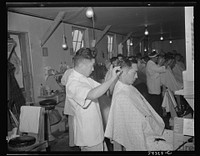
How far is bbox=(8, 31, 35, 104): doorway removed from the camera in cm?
152

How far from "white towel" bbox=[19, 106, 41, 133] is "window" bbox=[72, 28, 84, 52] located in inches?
20.2

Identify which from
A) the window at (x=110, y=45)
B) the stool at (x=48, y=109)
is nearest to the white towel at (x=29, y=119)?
the stool at (x=48, y=109)

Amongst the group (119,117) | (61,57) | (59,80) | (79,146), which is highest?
(61,57)

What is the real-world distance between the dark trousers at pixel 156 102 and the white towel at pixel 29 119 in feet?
2.63

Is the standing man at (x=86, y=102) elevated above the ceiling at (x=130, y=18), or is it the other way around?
the ceiling at (x=130, y=18)

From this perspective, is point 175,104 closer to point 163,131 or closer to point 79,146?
point 163,131

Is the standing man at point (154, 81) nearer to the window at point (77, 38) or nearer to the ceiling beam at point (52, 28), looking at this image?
the window at point (77, 38)

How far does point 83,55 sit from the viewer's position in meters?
1.52

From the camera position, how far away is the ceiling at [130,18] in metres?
1.48

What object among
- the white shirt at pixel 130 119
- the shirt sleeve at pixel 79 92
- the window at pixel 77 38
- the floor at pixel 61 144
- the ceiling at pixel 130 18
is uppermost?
the ceiling at pixel 130 18

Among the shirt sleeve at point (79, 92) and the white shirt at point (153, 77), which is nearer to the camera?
the shirt sleeve at point (79, 92)

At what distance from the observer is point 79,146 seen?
1.53 metres
